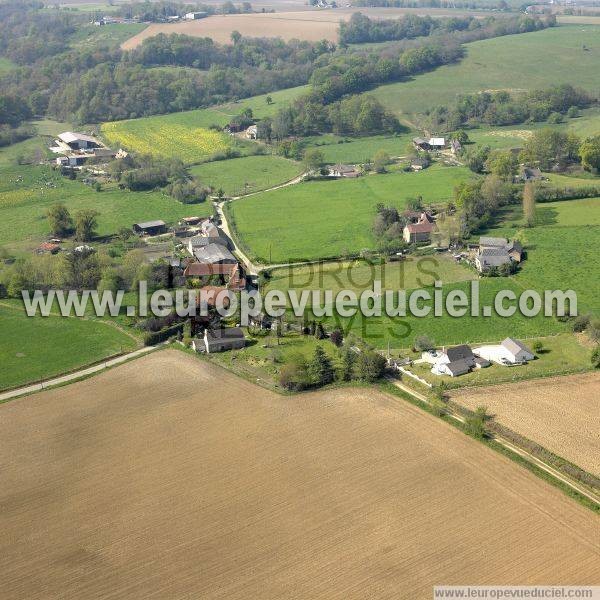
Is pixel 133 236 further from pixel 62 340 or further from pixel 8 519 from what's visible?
pixel 8 519

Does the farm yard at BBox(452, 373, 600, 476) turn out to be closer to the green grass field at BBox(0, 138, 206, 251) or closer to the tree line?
the green grass field at BBox(0, 138, 206, 251)

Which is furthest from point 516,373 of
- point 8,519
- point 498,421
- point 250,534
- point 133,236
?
point 133,236

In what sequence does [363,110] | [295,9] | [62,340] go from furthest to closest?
[295,9] < [363,110] < [62,340]

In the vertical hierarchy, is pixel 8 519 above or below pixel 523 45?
below

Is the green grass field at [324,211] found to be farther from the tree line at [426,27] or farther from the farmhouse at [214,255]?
→ the tree line at [426,27]

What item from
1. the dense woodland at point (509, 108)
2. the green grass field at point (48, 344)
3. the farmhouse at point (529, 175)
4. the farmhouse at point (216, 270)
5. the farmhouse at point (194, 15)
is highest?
the farmhouse at point (194, 15)

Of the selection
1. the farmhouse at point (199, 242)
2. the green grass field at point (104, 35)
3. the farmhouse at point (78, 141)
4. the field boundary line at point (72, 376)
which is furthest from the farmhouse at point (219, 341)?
the green grass field at point (104, 35)

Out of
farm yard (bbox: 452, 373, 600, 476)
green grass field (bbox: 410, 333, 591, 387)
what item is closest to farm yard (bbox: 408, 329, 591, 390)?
green grass field (bbox: 410, 333, 591, 387)
